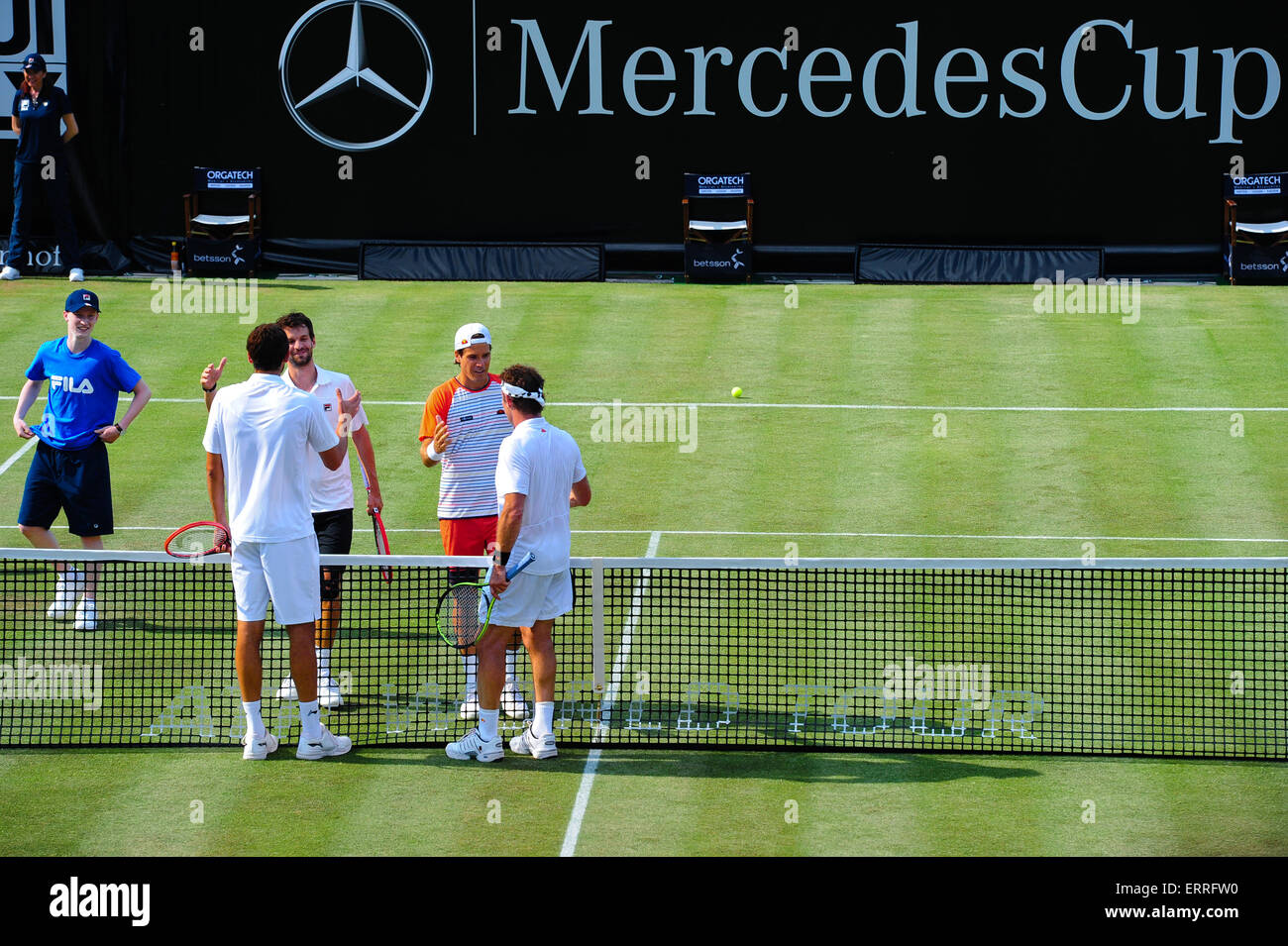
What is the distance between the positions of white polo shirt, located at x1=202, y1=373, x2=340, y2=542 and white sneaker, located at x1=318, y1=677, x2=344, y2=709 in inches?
57.9

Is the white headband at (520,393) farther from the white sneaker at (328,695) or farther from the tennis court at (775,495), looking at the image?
the white sneaker at (328,695)

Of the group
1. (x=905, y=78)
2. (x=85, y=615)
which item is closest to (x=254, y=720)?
(x=85, y=615)

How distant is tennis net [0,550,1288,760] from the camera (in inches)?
371

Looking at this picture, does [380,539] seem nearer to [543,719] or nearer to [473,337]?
[473,337]

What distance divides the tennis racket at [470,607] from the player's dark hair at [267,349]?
1.46 metres

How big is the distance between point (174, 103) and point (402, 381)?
6764 mm

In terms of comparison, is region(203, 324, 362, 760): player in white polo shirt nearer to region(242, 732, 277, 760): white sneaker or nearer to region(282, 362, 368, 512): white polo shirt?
region(242, 732, 277, 760): white sneaker

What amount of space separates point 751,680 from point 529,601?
7.10 ft

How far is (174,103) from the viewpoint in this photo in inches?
882

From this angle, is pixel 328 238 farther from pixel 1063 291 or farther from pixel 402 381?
pixel 1063 291

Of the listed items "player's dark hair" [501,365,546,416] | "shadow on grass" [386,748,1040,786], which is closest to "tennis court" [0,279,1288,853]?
"shadow on grass" [386,748,1040,786]

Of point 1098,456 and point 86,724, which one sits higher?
point 1098,456
